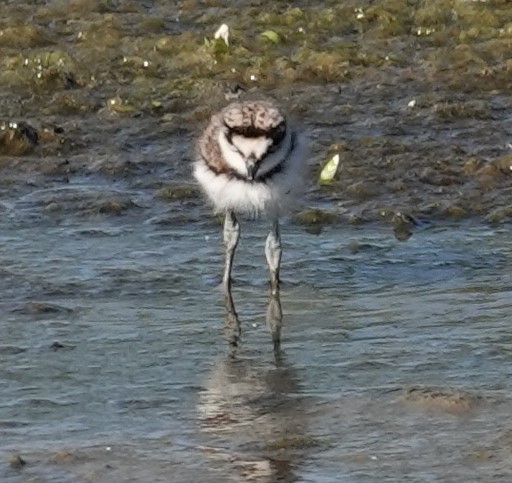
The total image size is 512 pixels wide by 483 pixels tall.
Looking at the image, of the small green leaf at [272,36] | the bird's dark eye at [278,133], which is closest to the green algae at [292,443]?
the bird's dark eye at [278,133]

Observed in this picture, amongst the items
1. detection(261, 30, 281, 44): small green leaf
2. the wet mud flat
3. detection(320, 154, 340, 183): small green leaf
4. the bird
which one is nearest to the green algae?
the bird

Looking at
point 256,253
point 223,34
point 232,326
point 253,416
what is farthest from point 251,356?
point 223,34

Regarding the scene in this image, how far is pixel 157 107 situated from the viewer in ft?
29.9

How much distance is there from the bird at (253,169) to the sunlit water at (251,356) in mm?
218

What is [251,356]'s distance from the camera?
576cm

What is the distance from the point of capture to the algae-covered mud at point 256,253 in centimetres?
493

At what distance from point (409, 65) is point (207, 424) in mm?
5025

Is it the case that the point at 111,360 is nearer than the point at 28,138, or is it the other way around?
the point at 111,360

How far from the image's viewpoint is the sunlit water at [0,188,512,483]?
15.6 feet

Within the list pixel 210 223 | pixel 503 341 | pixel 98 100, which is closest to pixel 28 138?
pixel 98 100

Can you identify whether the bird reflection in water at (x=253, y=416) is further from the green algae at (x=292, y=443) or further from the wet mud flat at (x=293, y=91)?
the wet mud flat at (x=293, y=91)

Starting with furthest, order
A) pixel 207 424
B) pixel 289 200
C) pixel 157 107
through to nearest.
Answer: pixel 157 107 → pixel 289 200 → pixel 207 424

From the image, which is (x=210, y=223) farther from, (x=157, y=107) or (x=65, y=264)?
(x=157, y=107)

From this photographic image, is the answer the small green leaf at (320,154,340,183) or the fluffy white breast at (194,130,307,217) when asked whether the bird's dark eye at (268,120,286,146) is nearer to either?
the fluffy white breast at (194,130,307,217)
